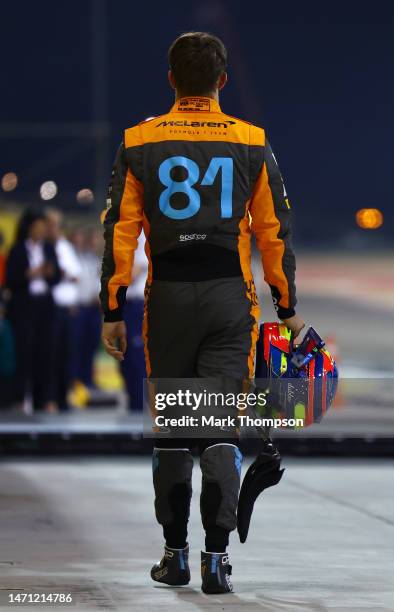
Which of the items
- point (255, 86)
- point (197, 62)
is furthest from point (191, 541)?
point (255, 86)

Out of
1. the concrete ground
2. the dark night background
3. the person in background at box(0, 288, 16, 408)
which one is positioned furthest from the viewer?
the dark night background

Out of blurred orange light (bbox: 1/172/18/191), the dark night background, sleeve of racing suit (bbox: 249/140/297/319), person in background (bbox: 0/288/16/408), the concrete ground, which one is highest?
the dark night background

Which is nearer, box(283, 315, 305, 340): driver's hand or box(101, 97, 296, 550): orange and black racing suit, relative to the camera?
box(101, 97, 296, 550): orange and black racing suit

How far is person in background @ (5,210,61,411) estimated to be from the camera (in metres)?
12.2

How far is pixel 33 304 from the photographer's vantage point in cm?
1237

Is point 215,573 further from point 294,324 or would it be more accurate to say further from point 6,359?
point 6,359

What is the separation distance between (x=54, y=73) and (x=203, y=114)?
24.2 m

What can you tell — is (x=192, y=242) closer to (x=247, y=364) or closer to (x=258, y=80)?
(x=247, y=364)

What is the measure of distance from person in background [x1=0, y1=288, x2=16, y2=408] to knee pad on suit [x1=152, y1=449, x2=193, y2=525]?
23.3 ft

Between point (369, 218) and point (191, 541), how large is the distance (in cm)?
583

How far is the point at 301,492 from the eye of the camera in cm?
791

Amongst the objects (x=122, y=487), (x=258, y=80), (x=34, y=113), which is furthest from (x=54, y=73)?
(x=122, y=487)

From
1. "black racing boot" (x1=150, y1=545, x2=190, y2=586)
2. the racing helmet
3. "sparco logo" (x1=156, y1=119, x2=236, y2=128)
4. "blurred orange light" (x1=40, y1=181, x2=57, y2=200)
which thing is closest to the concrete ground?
"black racing boot" (x1=150, y1=545, x2=190, y2=586)

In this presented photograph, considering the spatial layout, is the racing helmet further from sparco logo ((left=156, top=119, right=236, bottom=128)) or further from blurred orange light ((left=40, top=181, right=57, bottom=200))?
blurred orange light ((left=40, top=181, right=57, bottom=200))
